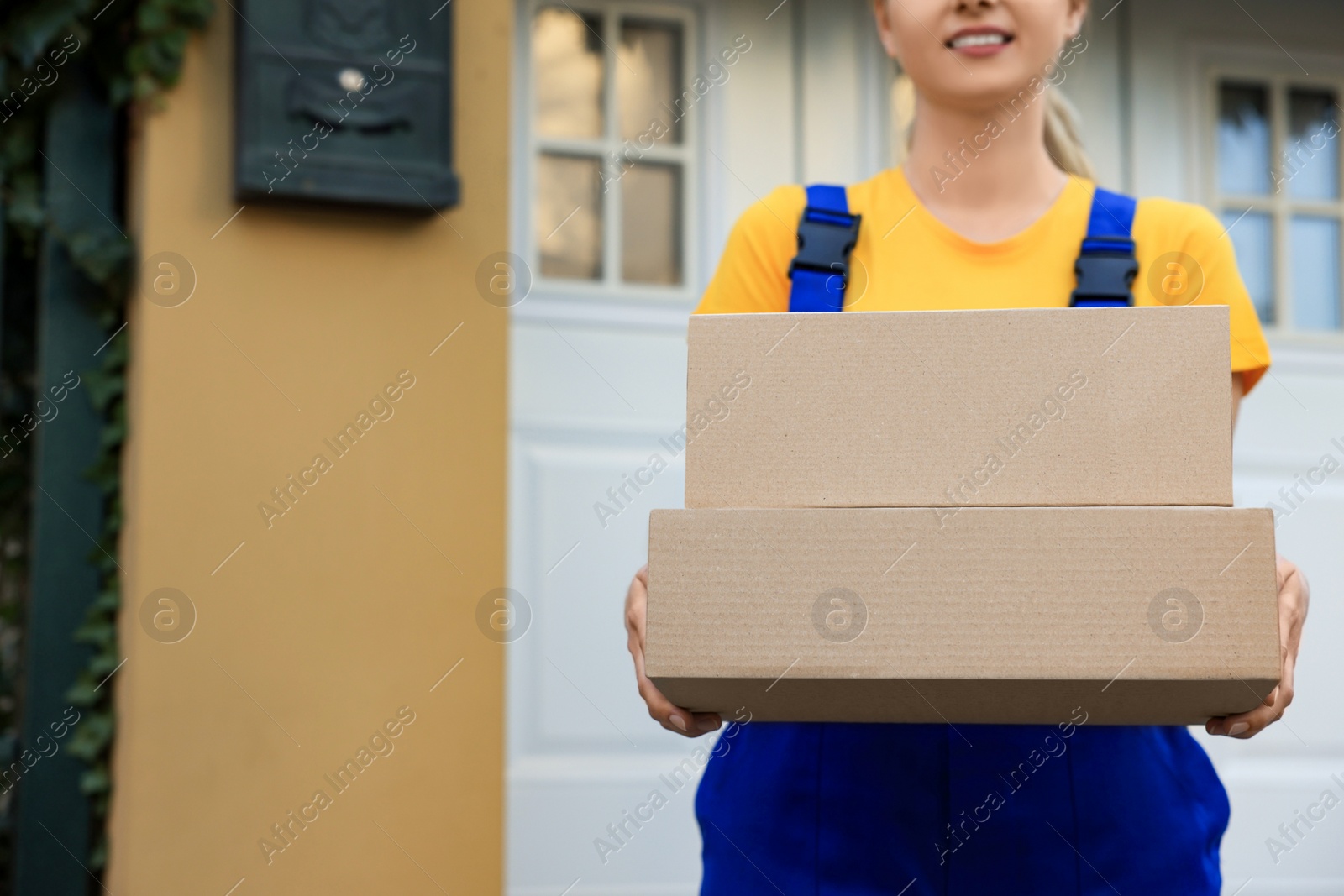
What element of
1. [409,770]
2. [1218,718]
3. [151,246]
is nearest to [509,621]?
[409,770]

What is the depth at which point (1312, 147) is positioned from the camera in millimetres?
3367

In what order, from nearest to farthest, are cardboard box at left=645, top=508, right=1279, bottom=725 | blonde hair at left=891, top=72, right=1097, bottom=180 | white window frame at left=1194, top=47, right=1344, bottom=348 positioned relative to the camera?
cardboard box at left=645, top=508, right=1279, bottom=725
blonde hair at left=891, top=72, right=1097, bottom=180
white window frame at left=1194, top=47, right=1344, bottom=348

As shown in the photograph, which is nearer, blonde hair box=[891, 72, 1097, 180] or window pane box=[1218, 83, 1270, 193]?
blonde hair box=[891, 72, 1097, 180]

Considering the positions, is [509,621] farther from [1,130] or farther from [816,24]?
[816,24]

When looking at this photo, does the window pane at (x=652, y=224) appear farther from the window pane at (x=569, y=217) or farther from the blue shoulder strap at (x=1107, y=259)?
the blue shoulder strap at (x=1107, y=259)

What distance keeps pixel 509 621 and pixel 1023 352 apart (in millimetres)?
1763

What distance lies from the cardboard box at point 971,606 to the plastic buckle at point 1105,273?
0.32 m

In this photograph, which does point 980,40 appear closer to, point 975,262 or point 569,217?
point 975,262

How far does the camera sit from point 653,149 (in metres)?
3.05

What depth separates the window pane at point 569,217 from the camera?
2.97 metres

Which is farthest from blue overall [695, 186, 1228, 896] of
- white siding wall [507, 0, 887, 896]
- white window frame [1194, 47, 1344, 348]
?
white window frame [1194, 47, 1344, 348]

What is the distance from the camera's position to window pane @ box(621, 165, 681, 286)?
3029 mm

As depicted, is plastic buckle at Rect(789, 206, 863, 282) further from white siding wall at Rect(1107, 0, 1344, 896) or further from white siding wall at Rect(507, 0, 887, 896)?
white siding wall at Rect(1107, 0, 1344, 896)

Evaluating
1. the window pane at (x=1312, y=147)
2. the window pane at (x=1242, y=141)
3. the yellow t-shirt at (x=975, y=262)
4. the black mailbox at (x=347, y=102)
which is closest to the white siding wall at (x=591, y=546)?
the black mailbox at (x=347, y=102)
